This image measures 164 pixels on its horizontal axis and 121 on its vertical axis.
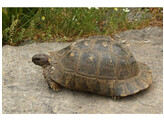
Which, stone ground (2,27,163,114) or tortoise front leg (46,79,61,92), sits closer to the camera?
stone ground (2,27,163,114)

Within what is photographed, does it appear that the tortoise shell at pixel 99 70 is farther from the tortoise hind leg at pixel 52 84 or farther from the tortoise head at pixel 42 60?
the tortoise head at pixel 42 60

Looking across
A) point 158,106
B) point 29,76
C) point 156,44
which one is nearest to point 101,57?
point 158,106

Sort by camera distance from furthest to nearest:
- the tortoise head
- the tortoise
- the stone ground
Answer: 1. the tortoise head
2. the tortoise
3. the stone ground

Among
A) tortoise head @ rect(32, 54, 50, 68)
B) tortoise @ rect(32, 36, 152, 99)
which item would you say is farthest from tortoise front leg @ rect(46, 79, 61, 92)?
tortoise head @ rect(32, 54, 50, 68)

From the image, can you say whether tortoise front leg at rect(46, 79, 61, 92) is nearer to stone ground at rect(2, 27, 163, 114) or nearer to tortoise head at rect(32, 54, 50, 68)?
stone ground at rect(2, 27, 163, 114)

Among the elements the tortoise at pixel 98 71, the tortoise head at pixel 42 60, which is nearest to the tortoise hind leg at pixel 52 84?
the tortoise at pixel 98 71

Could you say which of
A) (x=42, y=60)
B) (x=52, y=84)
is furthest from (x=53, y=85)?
(x=42, y=60)

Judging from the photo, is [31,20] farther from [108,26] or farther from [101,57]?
[101,57]

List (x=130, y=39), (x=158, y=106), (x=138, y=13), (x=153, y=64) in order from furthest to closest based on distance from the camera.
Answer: (x=138, y=13) → (x=130, y=39) → (x=153, y=64) → (x=158, y=106)
